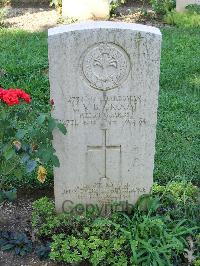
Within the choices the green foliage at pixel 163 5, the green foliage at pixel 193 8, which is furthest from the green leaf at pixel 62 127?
the green foliage at pixel 163 5

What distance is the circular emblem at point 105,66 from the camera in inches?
140

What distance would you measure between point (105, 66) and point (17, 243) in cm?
141

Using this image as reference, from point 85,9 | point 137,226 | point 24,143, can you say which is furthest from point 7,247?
point 85,9

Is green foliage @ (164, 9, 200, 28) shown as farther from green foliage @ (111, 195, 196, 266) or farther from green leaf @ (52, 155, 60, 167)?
green leaf @ (52, 155, 60, 167)

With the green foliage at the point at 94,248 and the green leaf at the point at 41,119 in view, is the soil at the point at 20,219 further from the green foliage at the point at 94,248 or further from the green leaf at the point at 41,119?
the green leaf at the point at 41,119

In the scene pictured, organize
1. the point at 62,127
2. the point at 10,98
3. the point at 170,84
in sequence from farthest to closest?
the point at 170,84 < the point at 62,127 < the point at 10,98

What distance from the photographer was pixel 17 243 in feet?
12.5

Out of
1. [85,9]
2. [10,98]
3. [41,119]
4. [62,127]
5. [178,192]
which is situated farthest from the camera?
[85,9]

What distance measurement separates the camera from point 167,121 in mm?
5719

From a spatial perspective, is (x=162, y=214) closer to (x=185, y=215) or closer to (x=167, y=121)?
(x=185, y=215)

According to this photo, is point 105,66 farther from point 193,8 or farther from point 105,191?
point 193,8

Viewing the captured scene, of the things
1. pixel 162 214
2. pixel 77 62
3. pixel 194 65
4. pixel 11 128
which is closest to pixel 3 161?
pixel 11 128

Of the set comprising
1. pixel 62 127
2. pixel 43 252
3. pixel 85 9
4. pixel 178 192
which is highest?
pixel 85 9

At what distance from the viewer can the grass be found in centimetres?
496
